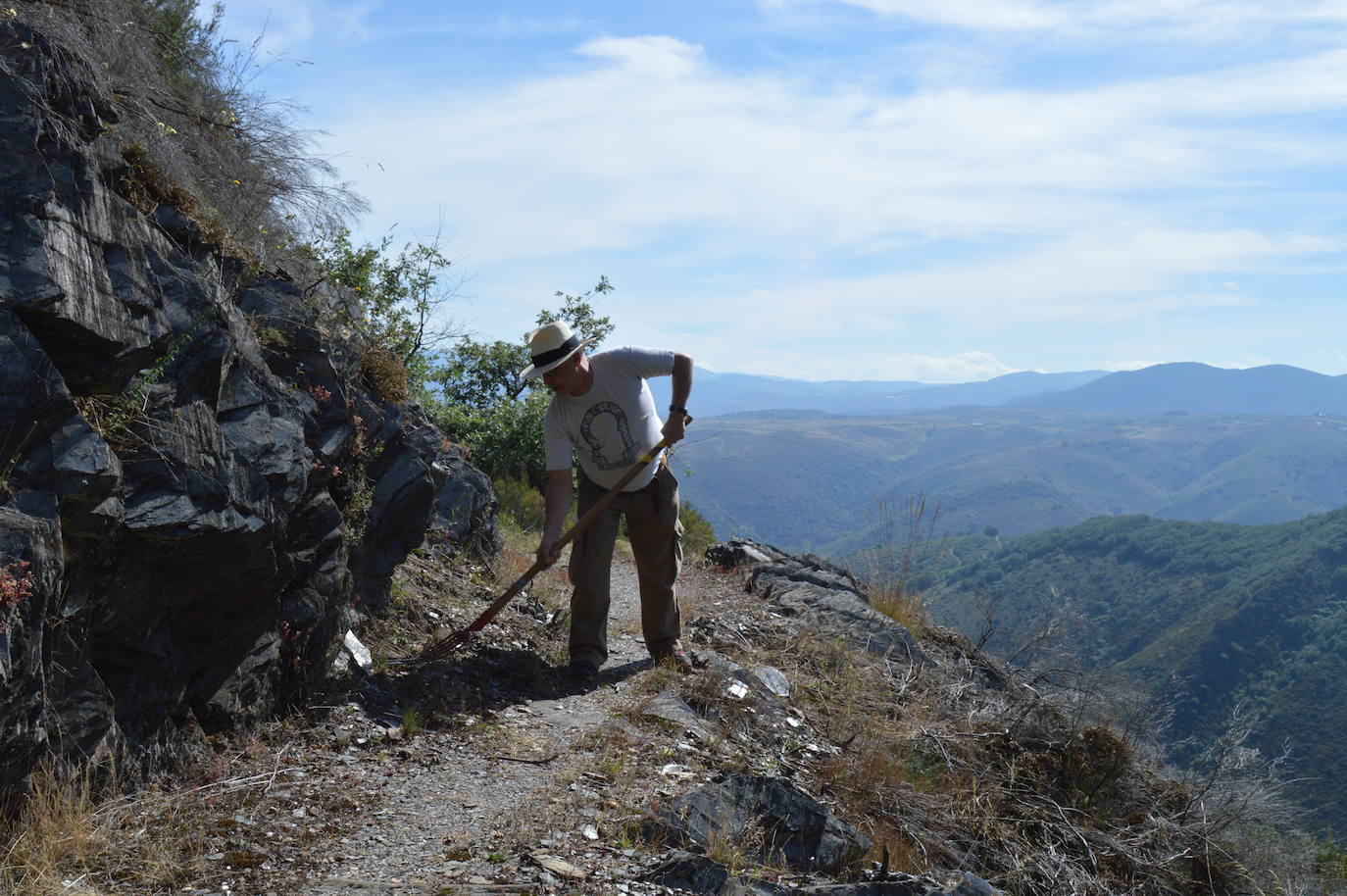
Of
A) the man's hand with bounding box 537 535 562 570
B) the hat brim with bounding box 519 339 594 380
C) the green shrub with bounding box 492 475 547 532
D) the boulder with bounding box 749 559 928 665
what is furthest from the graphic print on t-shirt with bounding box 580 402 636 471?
the green shrub with bounding box 492 475 547 532

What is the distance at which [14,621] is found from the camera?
3363mm

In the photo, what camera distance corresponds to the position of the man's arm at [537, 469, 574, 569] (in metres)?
6.19

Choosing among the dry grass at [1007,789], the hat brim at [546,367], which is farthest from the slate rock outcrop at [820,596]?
the hat brim at [546,367]

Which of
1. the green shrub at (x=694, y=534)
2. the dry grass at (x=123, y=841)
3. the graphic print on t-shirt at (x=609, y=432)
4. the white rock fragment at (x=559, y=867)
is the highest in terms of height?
the graphic print on t-shirt at (x=609, y=432)

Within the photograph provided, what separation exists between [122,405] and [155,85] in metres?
3.72

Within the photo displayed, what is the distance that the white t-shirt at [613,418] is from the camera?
645 cm

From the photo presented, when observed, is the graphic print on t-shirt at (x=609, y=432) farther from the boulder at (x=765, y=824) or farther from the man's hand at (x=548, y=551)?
the boulder at (x=765, y=824)

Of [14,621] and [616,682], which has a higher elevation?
[14,621]

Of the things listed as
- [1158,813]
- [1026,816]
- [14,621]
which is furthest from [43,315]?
[1158,813]

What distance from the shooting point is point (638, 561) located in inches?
281

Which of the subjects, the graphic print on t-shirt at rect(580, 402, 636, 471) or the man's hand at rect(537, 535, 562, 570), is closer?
the man's hand at rect(537, 535, 562, 570)

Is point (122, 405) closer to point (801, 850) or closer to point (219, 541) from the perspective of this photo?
point (219, 541)

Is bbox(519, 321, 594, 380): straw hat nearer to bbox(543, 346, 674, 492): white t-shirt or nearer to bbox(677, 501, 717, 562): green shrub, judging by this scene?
bbox(543, 346, 674, 492): white t-shirt

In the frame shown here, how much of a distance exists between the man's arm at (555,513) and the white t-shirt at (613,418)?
0.10 m
